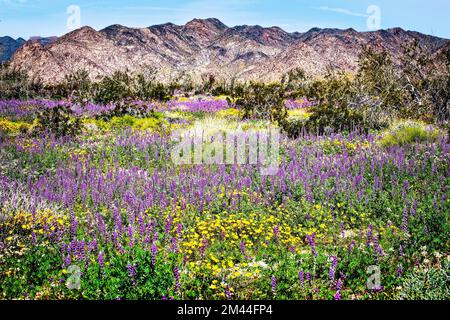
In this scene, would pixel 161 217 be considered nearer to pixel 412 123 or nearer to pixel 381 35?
pixel 412 123

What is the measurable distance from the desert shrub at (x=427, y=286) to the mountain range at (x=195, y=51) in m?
33.0

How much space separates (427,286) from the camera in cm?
423

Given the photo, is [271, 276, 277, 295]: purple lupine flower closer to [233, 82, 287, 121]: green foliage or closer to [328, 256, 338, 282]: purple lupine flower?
[328, 256, 338, 282]: purple lupine flower

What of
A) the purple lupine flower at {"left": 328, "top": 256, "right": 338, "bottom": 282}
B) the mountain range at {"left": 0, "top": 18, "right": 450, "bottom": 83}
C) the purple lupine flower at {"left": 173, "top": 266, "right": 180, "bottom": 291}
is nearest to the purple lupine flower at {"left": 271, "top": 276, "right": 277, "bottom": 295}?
the purple lupine flower at {"left": 328, "top": 256, "right": 338, "bottom": 282}

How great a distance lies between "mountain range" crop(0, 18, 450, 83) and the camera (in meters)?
68.5

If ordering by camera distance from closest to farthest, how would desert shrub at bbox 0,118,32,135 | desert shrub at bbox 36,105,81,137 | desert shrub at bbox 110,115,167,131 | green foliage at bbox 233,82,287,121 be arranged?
desert shrub at bbox 36,105,81,137 < desert shrub at bbox 0,118,32,135 < desert shrub at bbox 110,115,167,131 < green foliage at bbox 233,82,287,121

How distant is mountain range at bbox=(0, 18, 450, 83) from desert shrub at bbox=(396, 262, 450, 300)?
Answer: 32986 millimetres

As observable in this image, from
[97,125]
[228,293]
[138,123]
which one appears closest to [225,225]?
[228,293]

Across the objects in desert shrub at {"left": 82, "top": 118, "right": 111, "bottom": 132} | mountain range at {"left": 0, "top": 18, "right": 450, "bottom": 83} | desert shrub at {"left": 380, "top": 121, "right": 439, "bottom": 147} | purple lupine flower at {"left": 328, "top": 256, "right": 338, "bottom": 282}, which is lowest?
purple lupine flower at {"left": 328, "top": 256, "right": 338, "bottom": 282}

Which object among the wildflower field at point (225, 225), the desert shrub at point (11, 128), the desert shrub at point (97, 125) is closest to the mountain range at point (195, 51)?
the desert shrub at point (97, 125)

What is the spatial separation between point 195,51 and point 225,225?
108649 mm

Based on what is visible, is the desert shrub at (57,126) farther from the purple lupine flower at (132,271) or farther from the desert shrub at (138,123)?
the purple lupine flower at (132,271)

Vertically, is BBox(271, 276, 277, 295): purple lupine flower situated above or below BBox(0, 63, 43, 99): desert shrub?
below
